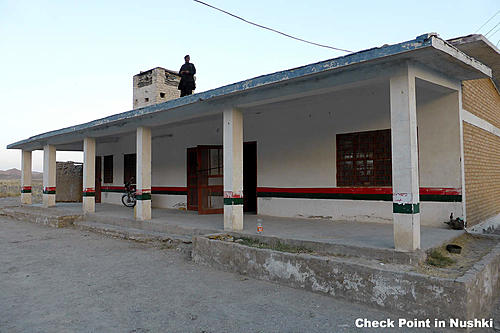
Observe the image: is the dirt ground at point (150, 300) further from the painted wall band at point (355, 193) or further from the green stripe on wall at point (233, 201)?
the painted wall band at point (355, 193)

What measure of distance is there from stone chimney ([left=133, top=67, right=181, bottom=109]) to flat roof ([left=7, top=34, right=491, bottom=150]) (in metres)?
10.3

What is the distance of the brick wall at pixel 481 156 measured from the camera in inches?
266

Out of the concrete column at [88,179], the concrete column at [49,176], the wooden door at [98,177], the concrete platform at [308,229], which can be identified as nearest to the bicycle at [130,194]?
the concrete column at [88,179]

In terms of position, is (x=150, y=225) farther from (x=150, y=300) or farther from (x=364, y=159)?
(x=364, y=159)

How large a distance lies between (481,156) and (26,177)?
16054 mm

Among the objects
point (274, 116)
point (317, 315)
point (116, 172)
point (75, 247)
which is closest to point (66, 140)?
point (116, 172)

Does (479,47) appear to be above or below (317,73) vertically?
above

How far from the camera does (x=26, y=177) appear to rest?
14.8 meters

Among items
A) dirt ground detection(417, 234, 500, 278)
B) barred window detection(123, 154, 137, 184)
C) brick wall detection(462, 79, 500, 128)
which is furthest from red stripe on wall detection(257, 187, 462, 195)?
barred window detection(123, 154, 137, 184)

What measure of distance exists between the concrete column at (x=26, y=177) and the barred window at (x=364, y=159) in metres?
13.2

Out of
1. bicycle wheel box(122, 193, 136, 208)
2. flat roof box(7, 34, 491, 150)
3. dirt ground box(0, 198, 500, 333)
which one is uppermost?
flat roof box(7, 34, 491, 150)

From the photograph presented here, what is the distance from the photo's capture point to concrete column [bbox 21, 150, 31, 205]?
14.7 meters

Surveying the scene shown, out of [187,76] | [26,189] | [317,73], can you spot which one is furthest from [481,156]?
[26,189]

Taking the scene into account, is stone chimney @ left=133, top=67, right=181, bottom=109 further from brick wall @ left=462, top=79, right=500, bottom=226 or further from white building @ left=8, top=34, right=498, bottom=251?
brick wall @ left=462, top=79, right=500, bottom=226
